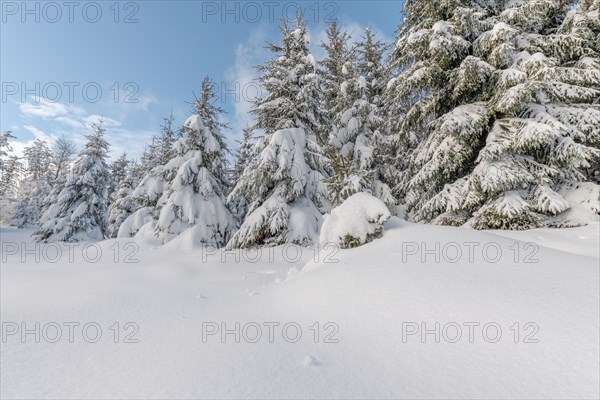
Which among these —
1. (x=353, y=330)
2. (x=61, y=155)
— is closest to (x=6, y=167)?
(x=61, y=155)

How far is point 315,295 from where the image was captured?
4.35 metres

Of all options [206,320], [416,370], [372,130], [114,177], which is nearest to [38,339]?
[206,320]

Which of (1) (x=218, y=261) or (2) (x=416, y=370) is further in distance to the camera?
(1) (x=218, y=261)

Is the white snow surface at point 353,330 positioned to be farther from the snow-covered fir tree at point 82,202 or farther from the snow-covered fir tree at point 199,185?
the snow-covered fir tree at point 82,202

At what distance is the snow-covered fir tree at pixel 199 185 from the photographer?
516 inches

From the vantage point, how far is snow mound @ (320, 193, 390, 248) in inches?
238

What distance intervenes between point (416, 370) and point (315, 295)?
1.89 m

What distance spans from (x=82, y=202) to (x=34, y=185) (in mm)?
35140

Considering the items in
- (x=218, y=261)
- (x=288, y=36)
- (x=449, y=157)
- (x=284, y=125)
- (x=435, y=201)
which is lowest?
(x=218, y=261)

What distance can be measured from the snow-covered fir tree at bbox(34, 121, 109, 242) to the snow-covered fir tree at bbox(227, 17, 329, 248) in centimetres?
1780

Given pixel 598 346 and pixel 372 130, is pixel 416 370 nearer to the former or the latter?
pixel 598 346

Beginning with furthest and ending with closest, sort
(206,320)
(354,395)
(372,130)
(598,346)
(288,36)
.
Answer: (372,130), (288,36), (206,320), (598,346), (354,395)

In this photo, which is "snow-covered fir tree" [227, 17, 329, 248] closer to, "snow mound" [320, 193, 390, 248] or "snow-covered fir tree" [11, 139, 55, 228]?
"snow mound" [320, 193, 390, 248]

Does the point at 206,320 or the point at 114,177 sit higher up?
the point at 114,177
